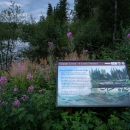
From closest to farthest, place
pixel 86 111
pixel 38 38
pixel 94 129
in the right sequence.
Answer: pixel 94 129
pixel 86 111
pixel 38 38

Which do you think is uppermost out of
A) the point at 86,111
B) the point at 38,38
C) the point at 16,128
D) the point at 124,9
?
the point at 124,9

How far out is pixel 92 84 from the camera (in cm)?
256

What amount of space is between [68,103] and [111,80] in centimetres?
61

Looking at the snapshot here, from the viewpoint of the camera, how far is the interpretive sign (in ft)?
7.95

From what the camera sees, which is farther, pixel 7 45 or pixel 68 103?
pixel 7 45

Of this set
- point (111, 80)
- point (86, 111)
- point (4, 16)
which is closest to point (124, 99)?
point (111, 80)

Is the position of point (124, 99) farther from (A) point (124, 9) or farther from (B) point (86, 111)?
(A) point (124, 9)

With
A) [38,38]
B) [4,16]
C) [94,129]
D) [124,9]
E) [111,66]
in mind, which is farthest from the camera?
[38,38]

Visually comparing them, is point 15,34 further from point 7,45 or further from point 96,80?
point 96,80

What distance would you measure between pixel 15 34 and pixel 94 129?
44.6 ft

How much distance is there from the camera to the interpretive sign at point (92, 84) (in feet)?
7.95

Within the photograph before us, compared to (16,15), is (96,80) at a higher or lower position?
lower

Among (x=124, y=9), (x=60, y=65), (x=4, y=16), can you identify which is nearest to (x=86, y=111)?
(x=60, y=65)

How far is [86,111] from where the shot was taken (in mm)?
2586
